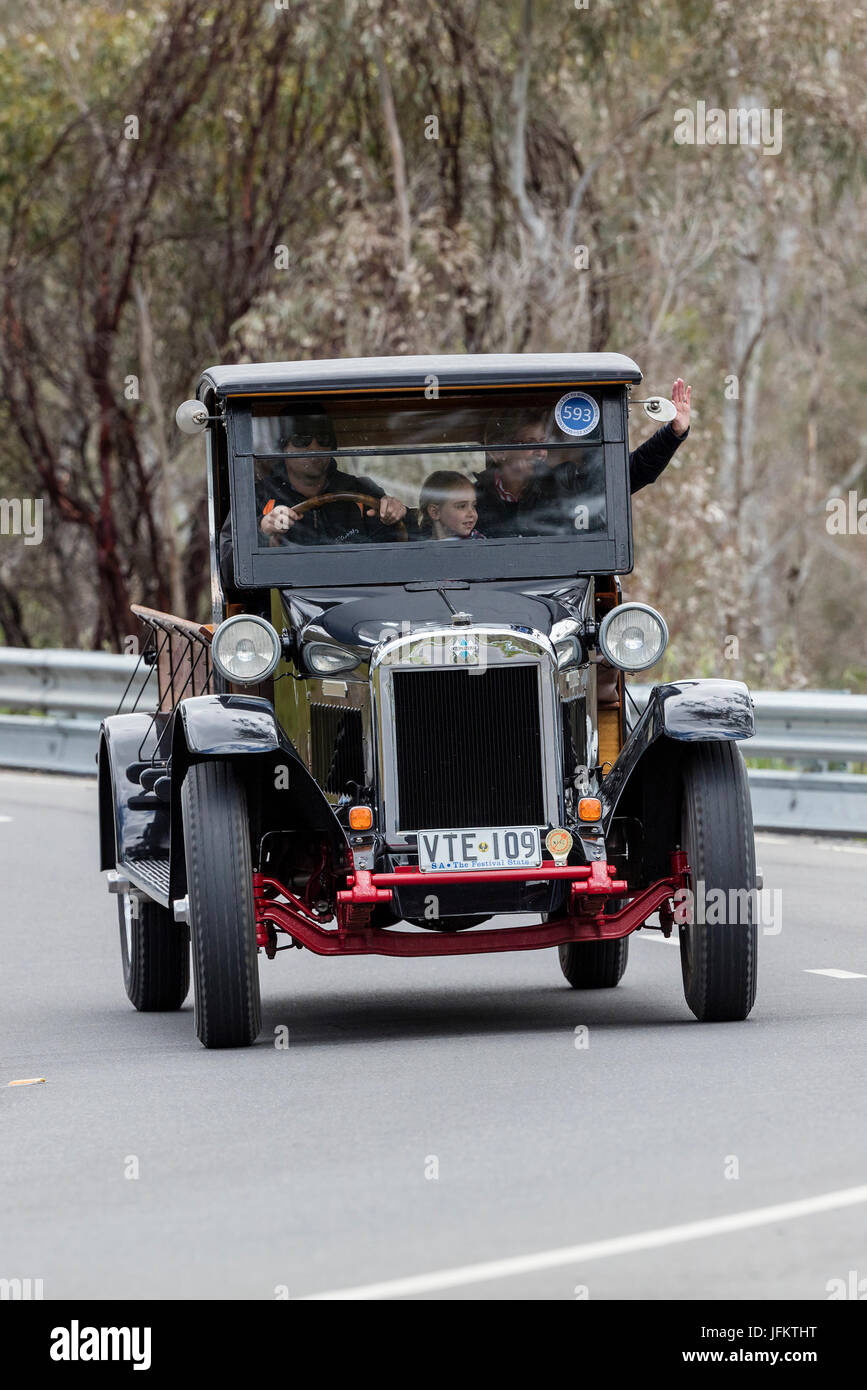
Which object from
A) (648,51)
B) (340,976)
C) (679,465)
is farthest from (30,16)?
(340,976)

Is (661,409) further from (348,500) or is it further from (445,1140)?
(445,1140)

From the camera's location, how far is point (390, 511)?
8969mm

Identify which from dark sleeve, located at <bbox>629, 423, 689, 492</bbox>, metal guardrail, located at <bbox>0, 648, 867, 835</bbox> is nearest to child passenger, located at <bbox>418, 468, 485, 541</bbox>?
dark sleeve, located at <bbox>629, 423, 689, 492</bbox>

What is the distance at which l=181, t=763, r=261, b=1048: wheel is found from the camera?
316 inches

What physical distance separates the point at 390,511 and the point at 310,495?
0.31m

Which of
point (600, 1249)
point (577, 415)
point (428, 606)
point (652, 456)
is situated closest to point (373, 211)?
point (652, 456)

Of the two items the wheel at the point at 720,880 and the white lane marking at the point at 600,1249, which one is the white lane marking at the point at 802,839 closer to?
the wheel at the point at 720,880

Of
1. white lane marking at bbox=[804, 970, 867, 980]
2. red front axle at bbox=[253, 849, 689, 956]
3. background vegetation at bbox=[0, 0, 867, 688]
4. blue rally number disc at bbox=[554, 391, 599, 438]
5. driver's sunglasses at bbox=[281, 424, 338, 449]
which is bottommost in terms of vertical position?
white lane marking at bbox=[804, 970, 867, 980]

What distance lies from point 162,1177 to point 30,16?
2527 cm

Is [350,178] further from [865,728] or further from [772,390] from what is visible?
[772,390]

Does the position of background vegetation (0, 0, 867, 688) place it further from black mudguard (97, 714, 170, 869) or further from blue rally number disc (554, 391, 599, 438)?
blue rally number disc (554, 391, 599, 438)

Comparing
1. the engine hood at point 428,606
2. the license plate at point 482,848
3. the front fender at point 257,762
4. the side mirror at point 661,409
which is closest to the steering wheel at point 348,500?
the engine hood at point 428,606

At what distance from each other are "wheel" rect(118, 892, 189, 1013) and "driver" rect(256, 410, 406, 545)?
1.79m
